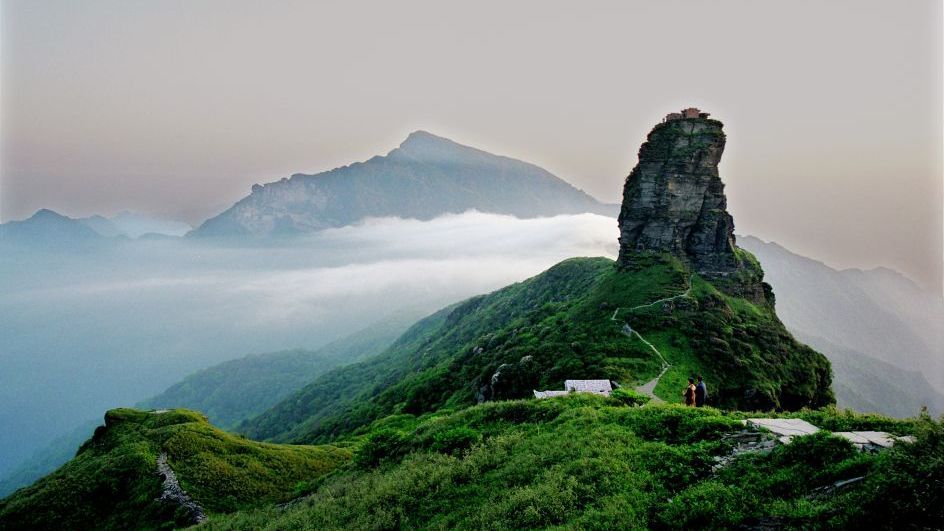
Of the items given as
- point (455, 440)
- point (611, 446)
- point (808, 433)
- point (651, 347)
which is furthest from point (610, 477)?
point (651, 347)

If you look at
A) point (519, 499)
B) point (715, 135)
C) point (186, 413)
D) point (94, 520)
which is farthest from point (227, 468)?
point (715, 135)

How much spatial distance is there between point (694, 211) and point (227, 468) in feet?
237

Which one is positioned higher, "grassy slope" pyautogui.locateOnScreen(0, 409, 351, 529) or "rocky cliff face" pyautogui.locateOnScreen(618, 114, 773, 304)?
"rocky cliff face" pyautogui.locateOnScreen(618, 114, 773, 304)

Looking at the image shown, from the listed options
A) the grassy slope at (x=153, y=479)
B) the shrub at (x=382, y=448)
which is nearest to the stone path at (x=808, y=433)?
the shrub at (x=382, y=448)

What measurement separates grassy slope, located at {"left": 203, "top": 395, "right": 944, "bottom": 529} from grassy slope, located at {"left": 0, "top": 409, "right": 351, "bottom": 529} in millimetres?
6461

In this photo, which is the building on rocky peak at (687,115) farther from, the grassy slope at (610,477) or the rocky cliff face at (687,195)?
the grassy slope at (610,477)

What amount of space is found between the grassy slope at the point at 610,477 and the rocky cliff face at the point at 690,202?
188ft

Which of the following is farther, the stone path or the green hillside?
the green hillside

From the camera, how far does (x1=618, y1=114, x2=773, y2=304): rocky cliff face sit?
74875mm

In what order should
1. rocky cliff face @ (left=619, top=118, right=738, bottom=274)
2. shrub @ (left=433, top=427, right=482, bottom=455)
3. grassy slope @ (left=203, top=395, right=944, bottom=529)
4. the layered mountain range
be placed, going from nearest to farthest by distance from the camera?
grassy slope @ (left=203, top=395, right=944, bottom=529) → the layered mountain range → shrub @ (left=433, top=427, right=482, bottom=455) → rocky cliff face @ (left=619, top=118, right=738, bottom=274)

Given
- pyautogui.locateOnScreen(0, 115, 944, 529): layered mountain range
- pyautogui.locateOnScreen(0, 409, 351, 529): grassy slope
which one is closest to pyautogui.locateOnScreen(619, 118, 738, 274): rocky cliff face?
pyautogui.locateOnScreen(0, 115, 944, 529): layered mountain range

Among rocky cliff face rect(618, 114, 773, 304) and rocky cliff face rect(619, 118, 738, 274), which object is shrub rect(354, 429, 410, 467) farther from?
rocky cliff face rect(619, 118, 738, 274)

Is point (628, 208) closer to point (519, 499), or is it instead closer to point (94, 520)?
point (519, 499)

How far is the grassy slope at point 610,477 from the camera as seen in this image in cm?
1034
